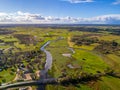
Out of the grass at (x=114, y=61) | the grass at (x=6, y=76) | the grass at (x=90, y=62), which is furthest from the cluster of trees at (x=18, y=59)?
the grass at (x=114, y=61)

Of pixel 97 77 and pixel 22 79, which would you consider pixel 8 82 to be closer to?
pixel 22 79

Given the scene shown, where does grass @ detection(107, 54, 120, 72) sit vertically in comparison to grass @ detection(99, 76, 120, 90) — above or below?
below

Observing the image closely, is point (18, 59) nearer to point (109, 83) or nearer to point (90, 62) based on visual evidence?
point (90, 62)

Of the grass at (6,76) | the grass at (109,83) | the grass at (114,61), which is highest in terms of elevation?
the grass at (6,76)

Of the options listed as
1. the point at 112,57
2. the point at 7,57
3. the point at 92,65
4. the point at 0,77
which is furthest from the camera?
the point at 112,57

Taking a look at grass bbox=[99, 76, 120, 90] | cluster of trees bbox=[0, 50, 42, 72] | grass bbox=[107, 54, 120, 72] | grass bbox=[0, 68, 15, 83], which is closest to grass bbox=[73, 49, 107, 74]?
grass bbox=[107, 54, 120, 72]

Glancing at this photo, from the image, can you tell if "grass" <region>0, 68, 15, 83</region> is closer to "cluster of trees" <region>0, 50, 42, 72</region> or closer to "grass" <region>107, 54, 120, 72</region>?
"cluster of trees" <region>0, 50, 42, 72</region>

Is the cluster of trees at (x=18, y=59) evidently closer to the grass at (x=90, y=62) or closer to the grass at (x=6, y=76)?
the grass at (x=6, y=76)

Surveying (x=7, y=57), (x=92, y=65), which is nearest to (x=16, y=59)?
(x=7, y=57)
